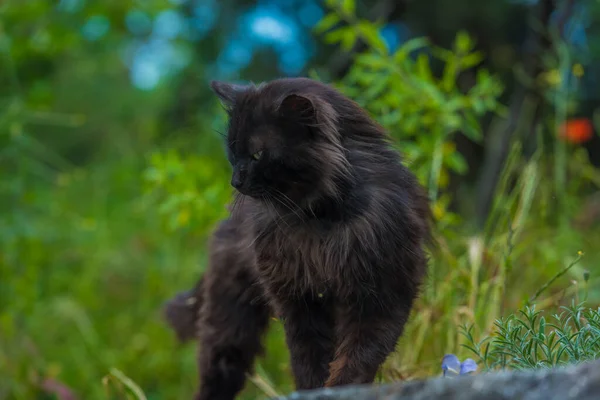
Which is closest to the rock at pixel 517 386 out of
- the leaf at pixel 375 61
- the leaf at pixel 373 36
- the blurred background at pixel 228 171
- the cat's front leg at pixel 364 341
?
the cat's front leg at pixel 364 341

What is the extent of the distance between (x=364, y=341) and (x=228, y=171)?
284 cm

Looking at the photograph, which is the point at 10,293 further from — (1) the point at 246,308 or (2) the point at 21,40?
(1) the point at 246,308

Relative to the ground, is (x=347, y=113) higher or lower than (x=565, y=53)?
higher

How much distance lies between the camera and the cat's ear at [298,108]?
7.13 ft

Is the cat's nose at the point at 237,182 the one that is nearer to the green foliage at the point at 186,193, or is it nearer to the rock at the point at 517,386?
the rock at the point at 517,386

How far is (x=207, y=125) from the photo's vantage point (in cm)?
540

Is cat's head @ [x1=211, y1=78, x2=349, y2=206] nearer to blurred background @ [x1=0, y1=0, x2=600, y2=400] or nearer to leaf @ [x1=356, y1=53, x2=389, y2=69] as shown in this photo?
blurred background @ [x1=0, y1=0, x2=600, y2=400]

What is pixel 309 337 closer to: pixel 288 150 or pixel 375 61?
pixel 288 150

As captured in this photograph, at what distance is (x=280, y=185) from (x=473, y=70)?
4.94 metres

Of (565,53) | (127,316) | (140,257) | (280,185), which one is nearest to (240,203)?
(280,185)

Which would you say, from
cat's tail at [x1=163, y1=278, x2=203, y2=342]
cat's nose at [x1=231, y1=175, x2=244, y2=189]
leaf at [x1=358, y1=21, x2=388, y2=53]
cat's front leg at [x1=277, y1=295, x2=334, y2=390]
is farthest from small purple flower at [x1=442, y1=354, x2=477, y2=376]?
leaf at [x1=358, y1=21, x2=388, y2=53]

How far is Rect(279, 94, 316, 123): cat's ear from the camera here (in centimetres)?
217

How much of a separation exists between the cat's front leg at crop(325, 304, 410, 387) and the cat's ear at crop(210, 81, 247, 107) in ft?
2.29

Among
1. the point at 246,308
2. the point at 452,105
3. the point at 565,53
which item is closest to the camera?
the point at 246,308
